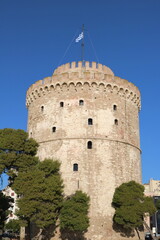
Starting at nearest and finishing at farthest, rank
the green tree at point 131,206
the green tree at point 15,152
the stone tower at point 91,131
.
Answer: the green tree at point 15,152, the green tree at point 131,206, the stone tower at point 91,131

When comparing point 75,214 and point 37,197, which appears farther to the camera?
point 75,214

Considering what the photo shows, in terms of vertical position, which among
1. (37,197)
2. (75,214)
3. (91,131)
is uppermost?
(91,131)

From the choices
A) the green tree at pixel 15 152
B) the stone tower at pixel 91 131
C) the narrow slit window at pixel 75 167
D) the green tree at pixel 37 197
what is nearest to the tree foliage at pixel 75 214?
the green tree at pixel 37 197

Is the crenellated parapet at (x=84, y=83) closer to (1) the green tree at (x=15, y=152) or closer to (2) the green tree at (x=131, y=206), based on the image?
(1) the green tree at (x=15, y=152)

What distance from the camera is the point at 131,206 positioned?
21906 millimetres

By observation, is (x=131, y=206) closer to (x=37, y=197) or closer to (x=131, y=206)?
(x=131, y=206)

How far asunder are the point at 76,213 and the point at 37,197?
286 cm

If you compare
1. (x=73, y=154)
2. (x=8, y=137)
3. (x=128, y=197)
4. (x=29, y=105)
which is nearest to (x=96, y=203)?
(x=128, y=197)

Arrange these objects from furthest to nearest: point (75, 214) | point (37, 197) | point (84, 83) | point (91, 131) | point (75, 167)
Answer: point (84, 83), point (91, 131), point (75, 167), point (75, 214), point (37, 197)

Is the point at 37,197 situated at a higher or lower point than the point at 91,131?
lower

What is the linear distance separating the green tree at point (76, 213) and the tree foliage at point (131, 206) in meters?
2.54

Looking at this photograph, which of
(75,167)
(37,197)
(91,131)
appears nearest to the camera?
(37,197)

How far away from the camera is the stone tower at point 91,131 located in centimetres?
2388

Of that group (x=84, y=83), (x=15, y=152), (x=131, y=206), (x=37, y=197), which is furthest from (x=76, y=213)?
(x=84, y=83)
